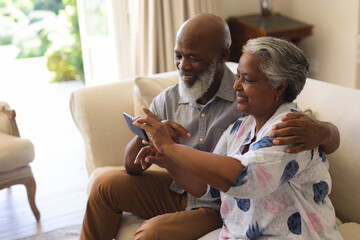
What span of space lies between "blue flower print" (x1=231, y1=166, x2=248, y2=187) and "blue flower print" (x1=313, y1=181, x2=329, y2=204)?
0.24m

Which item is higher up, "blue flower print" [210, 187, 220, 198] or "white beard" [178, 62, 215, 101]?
"white beard" [178, 62, 215, 101]

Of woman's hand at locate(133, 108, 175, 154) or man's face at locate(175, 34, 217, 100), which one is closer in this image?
woman's hand at locate(133, 108, 175, 154)

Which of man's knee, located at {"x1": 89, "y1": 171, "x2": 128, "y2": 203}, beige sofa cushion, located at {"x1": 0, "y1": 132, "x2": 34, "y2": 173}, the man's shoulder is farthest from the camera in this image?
beige sofa cushion, located at {"x1": 0, "y1": 132, "x2": 34, "y2": 173}

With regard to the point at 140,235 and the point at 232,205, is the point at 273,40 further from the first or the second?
the point at 140,235

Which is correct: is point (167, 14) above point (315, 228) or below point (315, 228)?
above

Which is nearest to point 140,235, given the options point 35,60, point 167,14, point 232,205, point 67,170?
point 232,205

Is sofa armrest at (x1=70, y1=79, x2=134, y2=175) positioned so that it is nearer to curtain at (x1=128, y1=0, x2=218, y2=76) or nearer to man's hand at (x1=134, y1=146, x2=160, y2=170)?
man's hand at (x1=134, y1=146, x2=160, y2=170)

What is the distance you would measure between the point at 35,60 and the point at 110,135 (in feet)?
16.5

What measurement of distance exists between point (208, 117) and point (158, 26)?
1.98 m

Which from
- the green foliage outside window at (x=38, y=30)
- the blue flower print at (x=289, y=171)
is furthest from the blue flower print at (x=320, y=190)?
the green foliage outside window at (x=38, y=30)

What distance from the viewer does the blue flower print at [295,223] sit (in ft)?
4.28

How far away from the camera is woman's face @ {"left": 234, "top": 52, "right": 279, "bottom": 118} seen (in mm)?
1342

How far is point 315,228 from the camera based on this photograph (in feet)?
4.31

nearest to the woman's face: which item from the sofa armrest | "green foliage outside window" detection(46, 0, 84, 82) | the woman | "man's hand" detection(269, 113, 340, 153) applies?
the woman
